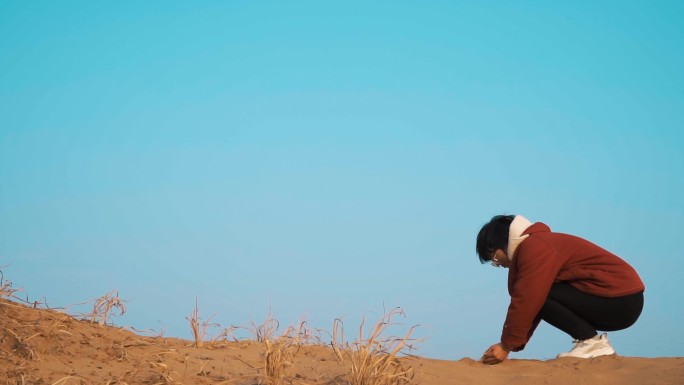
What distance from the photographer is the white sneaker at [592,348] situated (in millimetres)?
4688

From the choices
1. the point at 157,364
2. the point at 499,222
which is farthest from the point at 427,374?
the point at 157,364

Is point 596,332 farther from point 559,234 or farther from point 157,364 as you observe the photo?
point 157,364

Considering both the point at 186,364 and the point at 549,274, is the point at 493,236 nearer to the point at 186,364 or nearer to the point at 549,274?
the point at 549,274

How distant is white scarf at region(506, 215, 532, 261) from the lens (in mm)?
4699

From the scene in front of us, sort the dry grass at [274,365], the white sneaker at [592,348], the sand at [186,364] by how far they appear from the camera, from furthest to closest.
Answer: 1. the white sneaker at [592,348]
2. the sand at [186,364]
3. the dry grass at [274,365]

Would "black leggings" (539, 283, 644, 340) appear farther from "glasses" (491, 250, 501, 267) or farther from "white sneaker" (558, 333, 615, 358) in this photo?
"glasses" (491, 250, 501, 267)

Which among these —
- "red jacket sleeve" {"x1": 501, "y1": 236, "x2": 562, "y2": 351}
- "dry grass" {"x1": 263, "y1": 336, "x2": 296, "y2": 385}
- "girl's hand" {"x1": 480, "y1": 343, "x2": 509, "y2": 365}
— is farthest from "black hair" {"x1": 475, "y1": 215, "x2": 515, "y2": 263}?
"dry grass" {"x1": 263, "y1": 336, "x2": 296, "y2": 385}

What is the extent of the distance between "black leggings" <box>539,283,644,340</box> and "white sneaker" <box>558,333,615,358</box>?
0.13 ft

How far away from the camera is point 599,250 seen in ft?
15.6

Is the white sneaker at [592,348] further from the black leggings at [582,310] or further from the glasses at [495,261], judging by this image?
the glasses at [495,261]

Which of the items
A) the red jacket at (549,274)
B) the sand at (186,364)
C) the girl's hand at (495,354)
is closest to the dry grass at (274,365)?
the sand at (186,364)

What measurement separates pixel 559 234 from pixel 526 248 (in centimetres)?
31

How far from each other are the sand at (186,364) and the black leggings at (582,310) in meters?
0.22

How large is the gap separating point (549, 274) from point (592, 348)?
59cm
